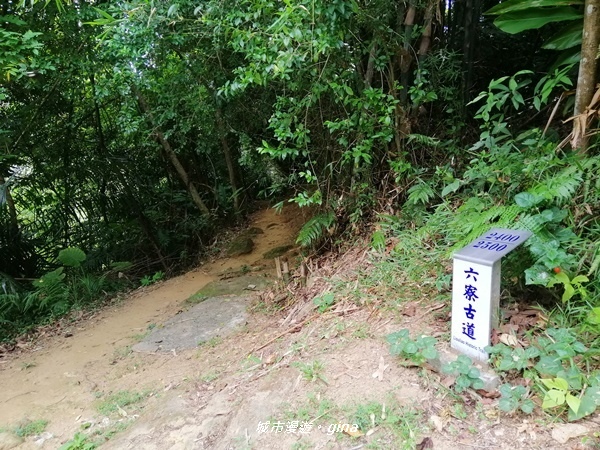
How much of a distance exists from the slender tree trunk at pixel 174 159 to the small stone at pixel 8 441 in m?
3.80

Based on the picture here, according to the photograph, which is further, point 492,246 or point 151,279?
point 151,279

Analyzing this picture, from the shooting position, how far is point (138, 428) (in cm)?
240

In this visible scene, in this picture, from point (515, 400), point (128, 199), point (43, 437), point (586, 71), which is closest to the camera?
point (515, 400)

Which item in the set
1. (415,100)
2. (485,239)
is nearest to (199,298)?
(415,100)

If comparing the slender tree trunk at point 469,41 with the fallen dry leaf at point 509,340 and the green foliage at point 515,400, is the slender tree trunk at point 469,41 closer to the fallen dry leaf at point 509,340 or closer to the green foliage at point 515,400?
the fallen dry leaf at point 509,340

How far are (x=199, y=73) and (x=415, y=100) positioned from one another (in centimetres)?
273

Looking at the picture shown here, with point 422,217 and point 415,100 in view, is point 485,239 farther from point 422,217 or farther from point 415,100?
point 415,100

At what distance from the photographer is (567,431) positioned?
62.7 inches

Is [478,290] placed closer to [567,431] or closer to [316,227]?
[567,431]

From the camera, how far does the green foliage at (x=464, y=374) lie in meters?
1.83

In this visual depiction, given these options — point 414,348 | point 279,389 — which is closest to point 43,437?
point 279,389

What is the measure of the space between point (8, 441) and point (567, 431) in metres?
3.18

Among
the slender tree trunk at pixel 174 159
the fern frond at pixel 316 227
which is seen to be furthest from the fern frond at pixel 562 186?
the slender tree trunk at pixel 174 159

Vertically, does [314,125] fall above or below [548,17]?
below
